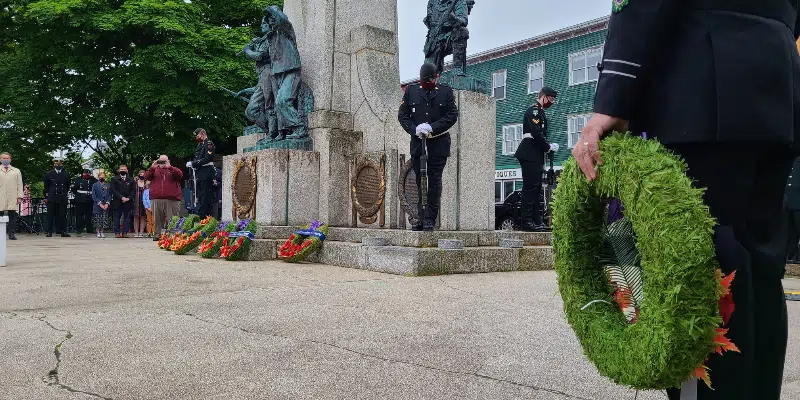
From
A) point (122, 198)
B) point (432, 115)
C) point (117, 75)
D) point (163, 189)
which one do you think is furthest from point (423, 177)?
point (117, 75)

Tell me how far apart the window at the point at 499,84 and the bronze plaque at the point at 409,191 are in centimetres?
2799

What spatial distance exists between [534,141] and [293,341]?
658cm

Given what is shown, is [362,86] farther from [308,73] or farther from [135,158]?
[135,158]

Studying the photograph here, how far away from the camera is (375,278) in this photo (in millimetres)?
6820

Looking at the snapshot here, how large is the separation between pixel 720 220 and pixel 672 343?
1.27 feet

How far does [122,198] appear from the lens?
62.7ft

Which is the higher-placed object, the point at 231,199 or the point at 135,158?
the point at 135,158

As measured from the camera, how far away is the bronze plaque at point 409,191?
28.7ft

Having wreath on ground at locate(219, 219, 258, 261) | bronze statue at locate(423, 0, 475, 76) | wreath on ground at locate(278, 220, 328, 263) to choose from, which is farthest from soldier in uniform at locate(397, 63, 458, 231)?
bronze statue at locate(423, 0, 475, 76)

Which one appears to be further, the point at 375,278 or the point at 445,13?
the point at 445,13

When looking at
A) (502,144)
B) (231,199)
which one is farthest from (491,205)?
(502,144)

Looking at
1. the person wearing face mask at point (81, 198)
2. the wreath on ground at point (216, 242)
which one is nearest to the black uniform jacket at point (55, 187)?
the person wearing face mask at point (81, 198)

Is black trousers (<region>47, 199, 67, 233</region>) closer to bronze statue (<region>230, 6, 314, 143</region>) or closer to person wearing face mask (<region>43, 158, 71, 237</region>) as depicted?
person wearing face mask (<region>43, 158, 71, 237</region>)

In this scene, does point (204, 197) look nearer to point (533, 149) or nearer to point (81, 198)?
point (533, 149)
